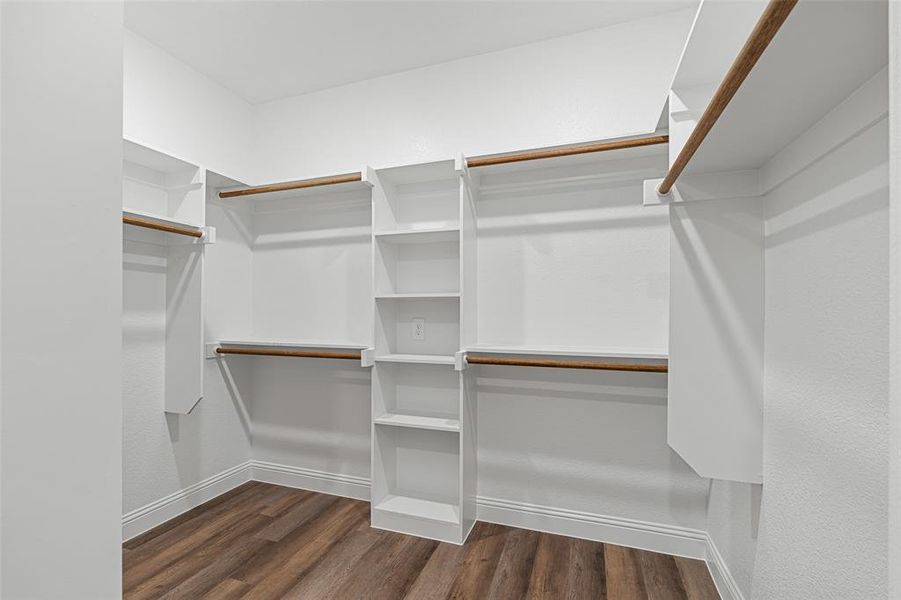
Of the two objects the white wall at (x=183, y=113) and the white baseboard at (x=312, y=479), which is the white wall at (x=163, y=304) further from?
the white baseboard at (x=312, y=479)

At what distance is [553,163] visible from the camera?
2213 millimetres

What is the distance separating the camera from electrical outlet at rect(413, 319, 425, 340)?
2.54 metres

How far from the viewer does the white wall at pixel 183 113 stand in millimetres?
2270

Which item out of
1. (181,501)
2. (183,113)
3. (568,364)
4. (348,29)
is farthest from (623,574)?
(183,113)

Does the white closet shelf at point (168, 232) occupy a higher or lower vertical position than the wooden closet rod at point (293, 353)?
higher

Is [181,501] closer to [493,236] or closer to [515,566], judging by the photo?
[515,566]

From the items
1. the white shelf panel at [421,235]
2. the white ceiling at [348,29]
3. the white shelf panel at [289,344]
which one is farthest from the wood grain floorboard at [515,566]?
the white ceiling at [348,29]

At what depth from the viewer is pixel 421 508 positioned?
2334 mm

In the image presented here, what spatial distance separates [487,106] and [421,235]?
0.84m

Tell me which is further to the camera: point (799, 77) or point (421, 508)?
point (421, 508)

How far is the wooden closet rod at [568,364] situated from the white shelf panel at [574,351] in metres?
0.04

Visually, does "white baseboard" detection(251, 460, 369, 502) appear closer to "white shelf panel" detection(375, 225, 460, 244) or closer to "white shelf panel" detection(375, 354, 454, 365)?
"white shelf panel" detection(375, 354, 454, 365)

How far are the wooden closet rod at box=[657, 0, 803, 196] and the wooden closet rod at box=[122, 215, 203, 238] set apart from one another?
211 centimetres

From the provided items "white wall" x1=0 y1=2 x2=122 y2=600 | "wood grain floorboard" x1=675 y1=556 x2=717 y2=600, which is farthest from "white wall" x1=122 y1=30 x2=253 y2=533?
"wood grain floorboard" x1=675 y1=556 x2=717 y2=600
